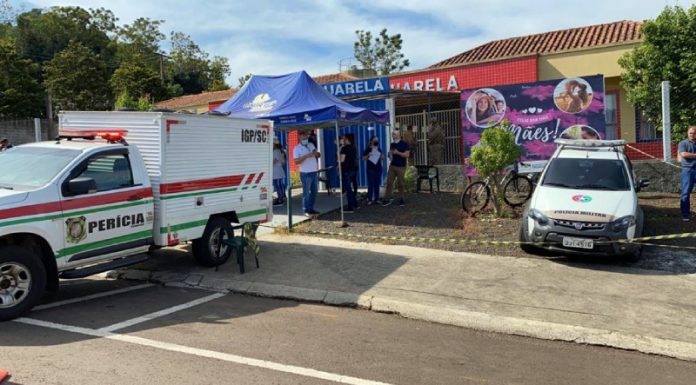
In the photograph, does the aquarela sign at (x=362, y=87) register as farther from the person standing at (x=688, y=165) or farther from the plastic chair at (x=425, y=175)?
the person standing at (x=688, y=165)

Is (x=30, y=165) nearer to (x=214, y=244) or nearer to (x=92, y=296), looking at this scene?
(x=92, y=296)

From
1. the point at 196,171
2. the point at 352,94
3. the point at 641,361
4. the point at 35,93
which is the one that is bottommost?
the point at 641,361

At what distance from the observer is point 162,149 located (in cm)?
742

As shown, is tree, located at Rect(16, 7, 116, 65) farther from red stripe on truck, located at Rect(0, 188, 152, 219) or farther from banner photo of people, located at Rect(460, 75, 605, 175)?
red stripe on truck, located at Rect(0, 188, 152, 219)

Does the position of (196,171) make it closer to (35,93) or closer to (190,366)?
(190,366)

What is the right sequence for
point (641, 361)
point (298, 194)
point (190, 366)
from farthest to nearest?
point (298, 194)
point (641, 361)
point (190, 366)

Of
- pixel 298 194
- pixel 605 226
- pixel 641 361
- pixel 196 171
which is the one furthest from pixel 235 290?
pixel 298 194

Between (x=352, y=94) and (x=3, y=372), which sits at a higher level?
(x=352, y=94)

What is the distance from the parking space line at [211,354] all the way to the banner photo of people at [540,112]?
9.71 m

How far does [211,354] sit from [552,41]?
960 inches

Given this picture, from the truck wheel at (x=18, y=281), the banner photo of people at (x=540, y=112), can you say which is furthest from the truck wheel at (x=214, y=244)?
the banner photo of people at (x=540, y=112)

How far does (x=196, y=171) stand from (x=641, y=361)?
5784 millimetres

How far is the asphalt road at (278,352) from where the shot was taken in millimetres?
4523

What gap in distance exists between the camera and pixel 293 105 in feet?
40.9
